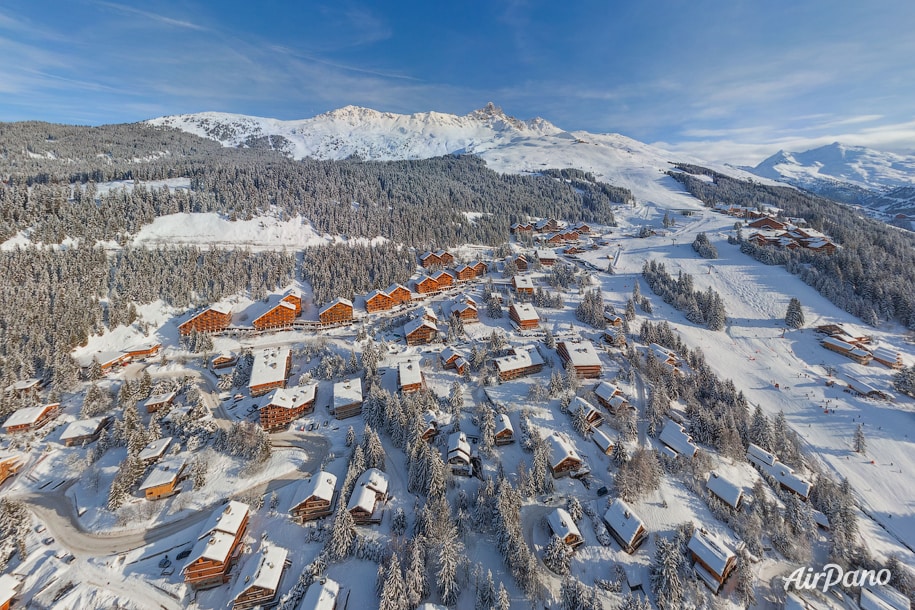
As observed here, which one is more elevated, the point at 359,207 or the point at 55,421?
the point at 359,207

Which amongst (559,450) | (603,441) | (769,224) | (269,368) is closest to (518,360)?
(603,441)

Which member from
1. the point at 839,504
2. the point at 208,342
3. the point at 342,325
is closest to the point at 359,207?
the point at 342,325

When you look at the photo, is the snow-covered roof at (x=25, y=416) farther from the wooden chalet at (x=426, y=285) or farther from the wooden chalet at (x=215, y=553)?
the wooden chalet at (x=426, y=285)

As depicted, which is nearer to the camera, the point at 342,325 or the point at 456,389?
the point at 456,389

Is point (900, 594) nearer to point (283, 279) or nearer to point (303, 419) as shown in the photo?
point (303, 419)

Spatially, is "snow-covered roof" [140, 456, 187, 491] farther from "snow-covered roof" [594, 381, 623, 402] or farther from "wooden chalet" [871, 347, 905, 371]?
"wooden chalet" [871, 347, 905, 371]

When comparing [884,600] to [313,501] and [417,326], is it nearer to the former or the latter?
[313,501]

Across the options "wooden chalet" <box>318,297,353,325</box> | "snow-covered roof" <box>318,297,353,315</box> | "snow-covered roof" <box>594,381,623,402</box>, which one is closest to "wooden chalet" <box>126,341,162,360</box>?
"wooden chalet" <box>318,297,353,325</box>
